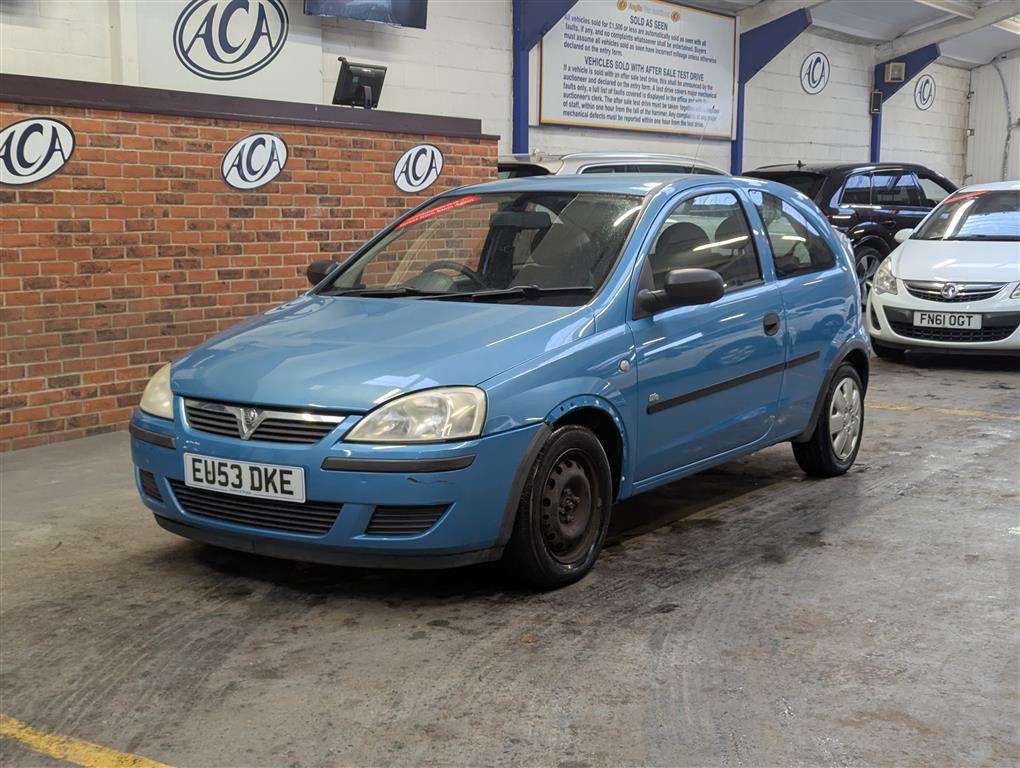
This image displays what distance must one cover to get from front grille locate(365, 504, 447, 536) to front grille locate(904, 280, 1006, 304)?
6864 mm

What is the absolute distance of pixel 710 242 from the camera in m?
5.16

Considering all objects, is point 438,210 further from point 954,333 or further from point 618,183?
point 954,333

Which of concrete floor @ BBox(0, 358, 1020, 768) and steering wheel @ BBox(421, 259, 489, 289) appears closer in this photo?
concrete floor @ BBox(0, 358, 1020, 768)

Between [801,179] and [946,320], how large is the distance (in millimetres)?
4074

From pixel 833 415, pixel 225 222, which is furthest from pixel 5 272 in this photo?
pixel 833 415

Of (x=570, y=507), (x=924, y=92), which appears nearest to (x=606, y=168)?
(x=570, y=507)

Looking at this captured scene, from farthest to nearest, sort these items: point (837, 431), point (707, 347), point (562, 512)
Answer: point (837, 431)
point (707, 347)
point (562, 512)

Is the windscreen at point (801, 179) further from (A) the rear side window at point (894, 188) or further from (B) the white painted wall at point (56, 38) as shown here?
(B) the white painted wall at point (56, 38)

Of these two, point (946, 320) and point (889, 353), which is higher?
point (946, 320)

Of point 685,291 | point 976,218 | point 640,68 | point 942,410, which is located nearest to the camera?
point 685,291

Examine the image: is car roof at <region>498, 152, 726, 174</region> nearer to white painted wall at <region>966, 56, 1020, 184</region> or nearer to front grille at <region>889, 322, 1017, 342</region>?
front grille at <region>889, 322, 1017, 342</region>

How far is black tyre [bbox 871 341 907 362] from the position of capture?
10.5 m

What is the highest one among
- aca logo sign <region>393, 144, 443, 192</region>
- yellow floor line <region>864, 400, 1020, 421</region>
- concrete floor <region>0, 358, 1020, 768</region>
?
aca logo sign <region>393, 144, 443, 192</region>

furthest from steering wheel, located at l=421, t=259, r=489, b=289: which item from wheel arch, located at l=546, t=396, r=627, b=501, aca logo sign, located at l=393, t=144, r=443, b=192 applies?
aca logo sign, located at l=393, t=144, r=443, b=192
